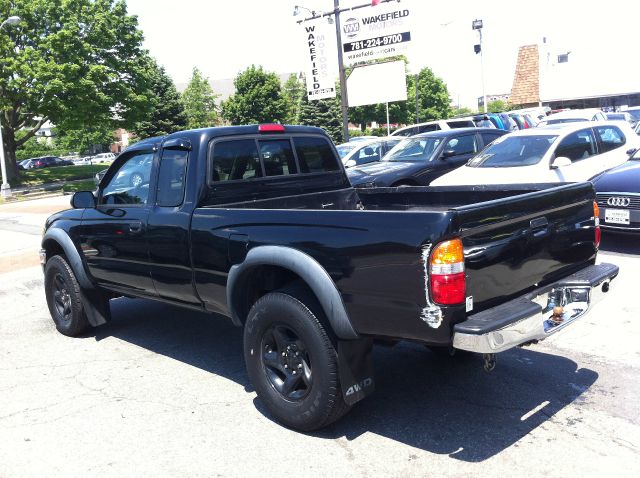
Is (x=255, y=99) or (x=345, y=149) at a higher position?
(x=255, y=99)

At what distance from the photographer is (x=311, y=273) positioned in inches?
139

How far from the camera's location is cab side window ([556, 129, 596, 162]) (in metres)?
9.90

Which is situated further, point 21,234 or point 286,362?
point 21,234

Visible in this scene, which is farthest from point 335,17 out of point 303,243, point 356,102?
point 303,243

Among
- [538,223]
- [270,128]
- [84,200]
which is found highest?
[270,128]

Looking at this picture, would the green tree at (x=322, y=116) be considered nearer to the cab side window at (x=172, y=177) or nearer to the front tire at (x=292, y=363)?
the cab side window at (x=172, y=177)

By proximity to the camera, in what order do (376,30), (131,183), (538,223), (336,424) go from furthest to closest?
(376,30)
(131,183)
(336,424)
(538,223)

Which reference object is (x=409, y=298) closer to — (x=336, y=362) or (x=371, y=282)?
(x=371, y=282)

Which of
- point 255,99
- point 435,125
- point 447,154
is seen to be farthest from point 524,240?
point 255,99

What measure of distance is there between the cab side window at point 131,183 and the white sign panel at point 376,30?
60.3 feet

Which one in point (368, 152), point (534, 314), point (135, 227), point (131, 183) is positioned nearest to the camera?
point (534, 314)

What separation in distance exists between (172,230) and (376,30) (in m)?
19.8

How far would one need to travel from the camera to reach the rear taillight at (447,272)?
→ 3.04 m

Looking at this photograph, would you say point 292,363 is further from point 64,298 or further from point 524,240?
point 64,298
